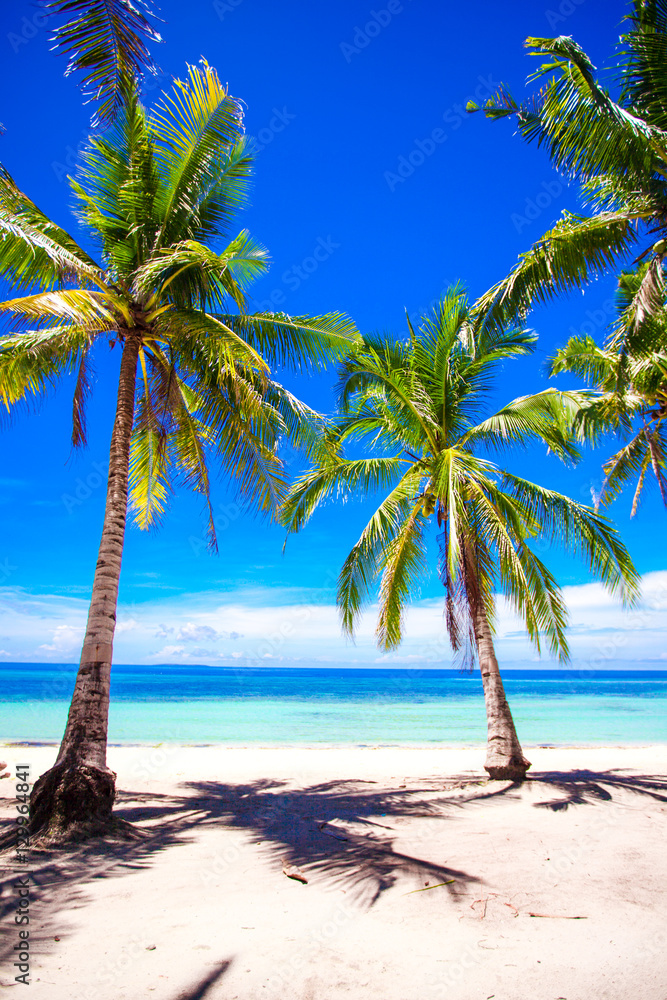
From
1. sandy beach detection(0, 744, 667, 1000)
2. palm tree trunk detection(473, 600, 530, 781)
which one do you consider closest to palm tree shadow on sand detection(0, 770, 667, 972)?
sandy beach detection(0, 744, 667, 1000)

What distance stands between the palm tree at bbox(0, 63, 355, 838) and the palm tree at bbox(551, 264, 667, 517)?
4.60m

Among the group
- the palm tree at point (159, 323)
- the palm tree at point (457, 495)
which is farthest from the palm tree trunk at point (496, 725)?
the palm tree at point (159, 323)

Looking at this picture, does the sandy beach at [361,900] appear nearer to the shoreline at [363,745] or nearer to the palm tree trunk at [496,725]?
the palm tree trunk at [496,725]

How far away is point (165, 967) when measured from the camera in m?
2.87

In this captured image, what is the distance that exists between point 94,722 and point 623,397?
32.7 ft

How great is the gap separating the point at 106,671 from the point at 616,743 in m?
17.4

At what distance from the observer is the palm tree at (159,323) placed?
6.09 metres

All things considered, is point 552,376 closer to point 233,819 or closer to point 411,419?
point 411,419

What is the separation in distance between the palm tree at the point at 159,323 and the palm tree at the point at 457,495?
176 centimetres

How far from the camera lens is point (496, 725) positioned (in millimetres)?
8375

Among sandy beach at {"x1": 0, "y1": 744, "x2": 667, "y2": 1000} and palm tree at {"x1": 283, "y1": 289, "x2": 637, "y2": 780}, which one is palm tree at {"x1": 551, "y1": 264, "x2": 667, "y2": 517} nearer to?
palm tree at {"x1": 283, "y1": 289, "x2": 637, "y2": 780}

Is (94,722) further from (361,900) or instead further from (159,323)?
(159,323)

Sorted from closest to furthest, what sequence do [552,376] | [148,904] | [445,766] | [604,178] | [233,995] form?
[233,995], [148,904], [604,178], [445,766], [552,376]

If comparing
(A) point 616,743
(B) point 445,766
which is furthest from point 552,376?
(A) point 616,743
